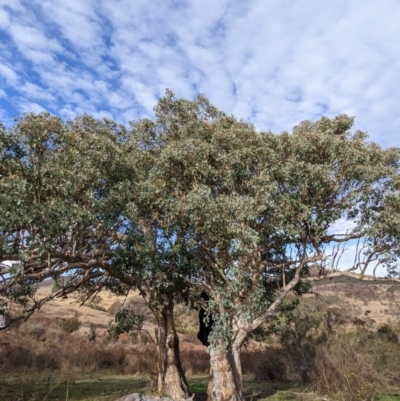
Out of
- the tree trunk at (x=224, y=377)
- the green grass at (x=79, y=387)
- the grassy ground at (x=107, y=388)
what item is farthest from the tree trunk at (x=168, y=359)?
the tree trunk at (x=224, y=377)

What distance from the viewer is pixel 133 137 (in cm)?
1711

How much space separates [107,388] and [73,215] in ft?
37.5

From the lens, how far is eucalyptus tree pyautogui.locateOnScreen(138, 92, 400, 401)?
11727 mm

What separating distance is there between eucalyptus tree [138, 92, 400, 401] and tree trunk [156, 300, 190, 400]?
5.11 ft

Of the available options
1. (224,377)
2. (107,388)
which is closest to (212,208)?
(224,377)

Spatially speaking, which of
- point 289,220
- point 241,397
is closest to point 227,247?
point 289,220

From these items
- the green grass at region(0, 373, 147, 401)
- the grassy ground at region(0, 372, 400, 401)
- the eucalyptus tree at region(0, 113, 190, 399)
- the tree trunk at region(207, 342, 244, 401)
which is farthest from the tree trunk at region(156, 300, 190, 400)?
the tree trunk at region(207, 342, 244, 401)

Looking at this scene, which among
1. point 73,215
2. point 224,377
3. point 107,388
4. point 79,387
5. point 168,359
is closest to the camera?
point 73,215

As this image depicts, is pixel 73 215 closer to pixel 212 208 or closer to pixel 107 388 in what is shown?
pixel 212 208

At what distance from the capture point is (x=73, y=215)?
31.1ft

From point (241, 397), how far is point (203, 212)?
6598 mm

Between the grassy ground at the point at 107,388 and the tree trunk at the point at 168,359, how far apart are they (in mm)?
904

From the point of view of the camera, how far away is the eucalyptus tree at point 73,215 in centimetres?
917

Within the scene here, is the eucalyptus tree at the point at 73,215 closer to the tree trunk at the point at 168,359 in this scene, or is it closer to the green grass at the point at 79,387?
the tree trunk at the point at 168,359
